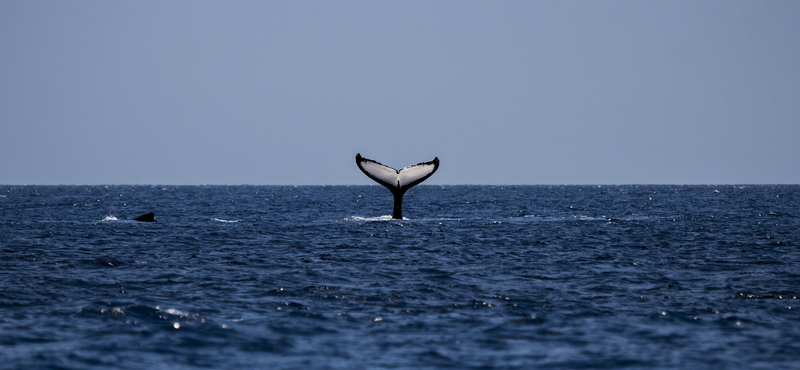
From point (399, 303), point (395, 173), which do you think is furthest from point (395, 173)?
point (399, 303)

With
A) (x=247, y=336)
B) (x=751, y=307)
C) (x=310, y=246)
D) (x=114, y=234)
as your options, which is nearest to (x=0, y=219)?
(x=114, y=234)

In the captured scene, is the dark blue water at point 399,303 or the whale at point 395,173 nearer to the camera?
the dark blue water at point 399,303

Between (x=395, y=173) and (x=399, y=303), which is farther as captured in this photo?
(x=395, y=173)

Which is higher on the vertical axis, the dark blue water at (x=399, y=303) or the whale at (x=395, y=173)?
→ the whale at (x=395, y=173)

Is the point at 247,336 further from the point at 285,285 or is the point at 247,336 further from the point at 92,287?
the point at 92,287

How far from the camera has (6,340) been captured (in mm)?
Answer: 11203

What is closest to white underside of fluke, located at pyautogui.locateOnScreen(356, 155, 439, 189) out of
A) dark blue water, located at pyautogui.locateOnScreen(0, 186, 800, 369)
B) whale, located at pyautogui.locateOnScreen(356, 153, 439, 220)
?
whale, located at pyautogui.locateOnScreen(356, 153, 439, 220)

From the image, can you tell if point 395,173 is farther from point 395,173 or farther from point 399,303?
point 399,303

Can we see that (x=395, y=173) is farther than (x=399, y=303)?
Yes

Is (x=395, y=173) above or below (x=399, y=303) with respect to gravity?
above

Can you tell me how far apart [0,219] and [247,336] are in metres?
34.2

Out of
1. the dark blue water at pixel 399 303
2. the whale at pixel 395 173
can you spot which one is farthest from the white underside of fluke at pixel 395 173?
the dark blue water at pixel 399 303

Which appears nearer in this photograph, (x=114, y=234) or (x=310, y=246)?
(x=310, y=246)

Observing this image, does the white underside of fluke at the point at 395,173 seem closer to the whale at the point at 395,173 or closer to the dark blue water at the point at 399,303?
the whale at the point at 395,173
